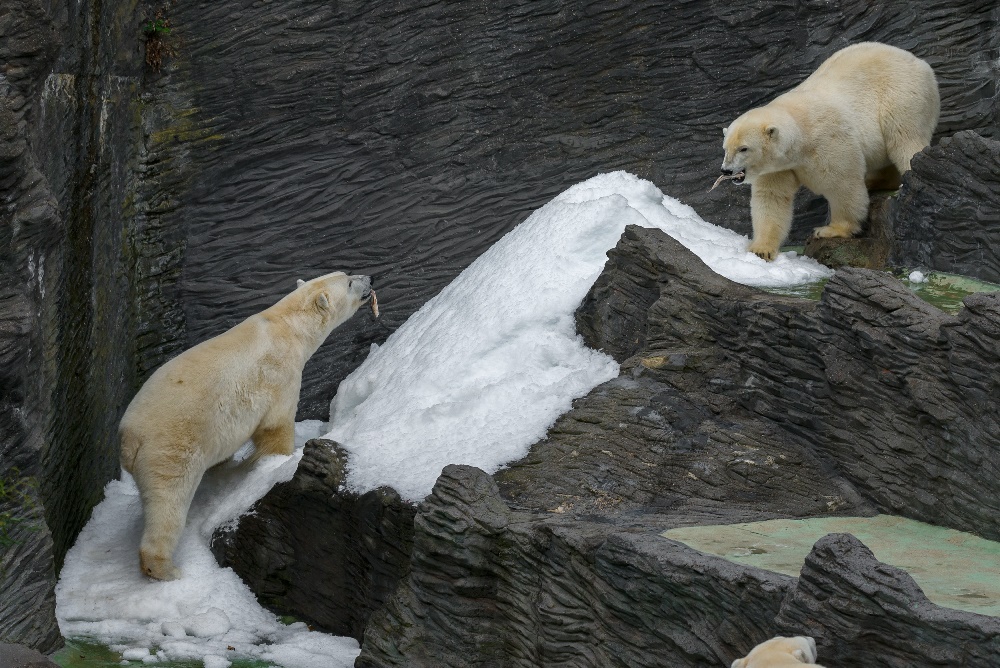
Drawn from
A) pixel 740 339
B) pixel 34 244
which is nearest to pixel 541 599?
pixel 740 339

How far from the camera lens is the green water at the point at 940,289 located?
750 centimetres

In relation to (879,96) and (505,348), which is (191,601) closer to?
(505,348)

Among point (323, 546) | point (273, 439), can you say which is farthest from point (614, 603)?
point (273, 439)

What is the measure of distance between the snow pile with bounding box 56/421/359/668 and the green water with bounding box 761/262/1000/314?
3527 mm

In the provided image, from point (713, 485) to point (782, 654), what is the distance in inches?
104

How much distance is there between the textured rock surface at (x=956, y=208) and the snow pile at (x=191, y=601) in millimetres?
4454

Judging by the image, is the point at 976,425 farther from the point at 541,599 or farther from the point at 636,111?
the point at 636,111

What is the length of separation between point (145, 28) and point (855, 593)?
7.70 m

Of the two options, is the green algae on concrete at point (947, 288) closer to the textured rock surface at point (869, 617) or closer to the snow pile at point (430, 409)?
the snow pile at point (430, 409)

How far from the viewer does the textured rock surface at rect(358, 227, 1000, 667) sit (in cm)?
468

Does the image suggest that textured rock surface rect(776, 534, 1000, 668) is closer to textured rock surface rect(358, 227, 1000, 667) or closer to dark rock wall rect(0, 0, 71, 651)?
textured rock surface rect(358, 227, 1000, 667)

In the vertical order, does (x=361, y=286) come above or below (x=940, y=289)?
below

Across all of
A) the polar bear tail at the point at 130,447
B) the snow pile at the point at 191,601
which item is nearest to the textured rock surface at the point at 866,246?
the snow pile at the point at 191,601

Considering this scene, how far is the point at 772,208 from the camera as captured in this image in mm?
Result: 9094
